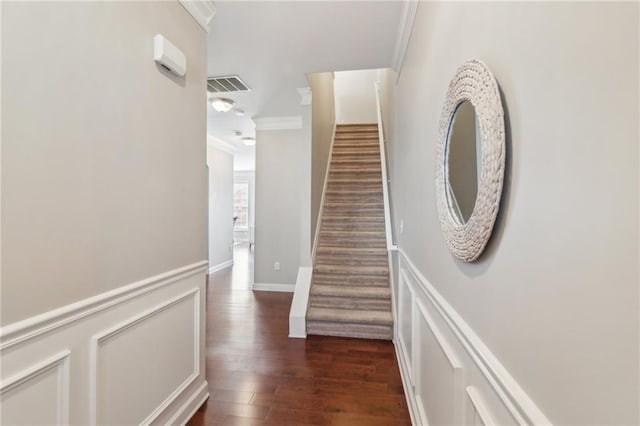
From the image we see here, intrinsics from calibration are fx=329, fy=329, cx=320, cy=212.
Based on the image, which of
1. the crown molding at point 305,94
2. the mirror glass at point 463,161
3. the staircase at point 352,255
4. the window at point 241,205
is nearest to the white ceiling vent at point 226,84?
the crown molding at point 305,94

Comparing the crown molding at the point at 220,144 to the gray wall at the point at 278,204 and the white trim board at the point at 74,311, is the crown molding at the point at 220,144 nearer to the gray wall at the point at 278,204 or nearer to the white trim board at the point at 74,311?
the gray wall at the point at 278,204

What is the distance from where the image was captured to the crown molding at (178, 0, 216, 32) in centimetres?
181

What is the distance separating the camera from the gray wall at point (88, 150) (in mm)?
966

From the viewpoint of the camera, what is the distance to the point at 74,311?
1155 mm

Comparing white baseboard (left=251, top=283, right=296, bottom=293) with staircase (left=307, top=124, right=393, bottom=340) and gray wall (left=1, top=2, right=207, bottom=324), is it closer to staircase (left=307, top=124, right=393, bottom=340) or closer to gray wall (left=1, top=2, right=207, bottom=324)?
staircase (left=307, top=124, right=393, bottom=340)

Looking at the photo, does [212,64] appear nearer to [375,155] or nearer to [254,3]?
[254,3]

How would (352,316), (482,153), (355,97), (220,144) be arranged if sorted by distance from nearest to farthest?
(482,153), (352,316), (220,144), (355,97)

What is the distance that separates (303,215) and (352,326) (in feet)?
4.20

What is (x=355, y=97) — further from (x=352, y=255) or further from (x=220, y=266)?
(x=220, y=266)

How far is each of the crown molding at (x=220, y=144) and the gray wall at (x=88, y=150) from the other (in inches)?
174

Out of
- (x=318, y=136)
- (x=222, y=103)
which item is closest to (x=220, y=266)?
(x=318, y=136)

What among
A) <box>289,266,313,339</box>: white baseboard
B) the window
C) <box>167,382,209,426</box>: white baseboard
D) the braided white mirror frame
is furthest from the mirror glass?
the window

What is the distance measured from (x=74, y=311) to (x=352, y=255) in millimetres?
3085

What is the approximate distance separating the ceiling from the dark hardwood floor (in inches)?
97.6
